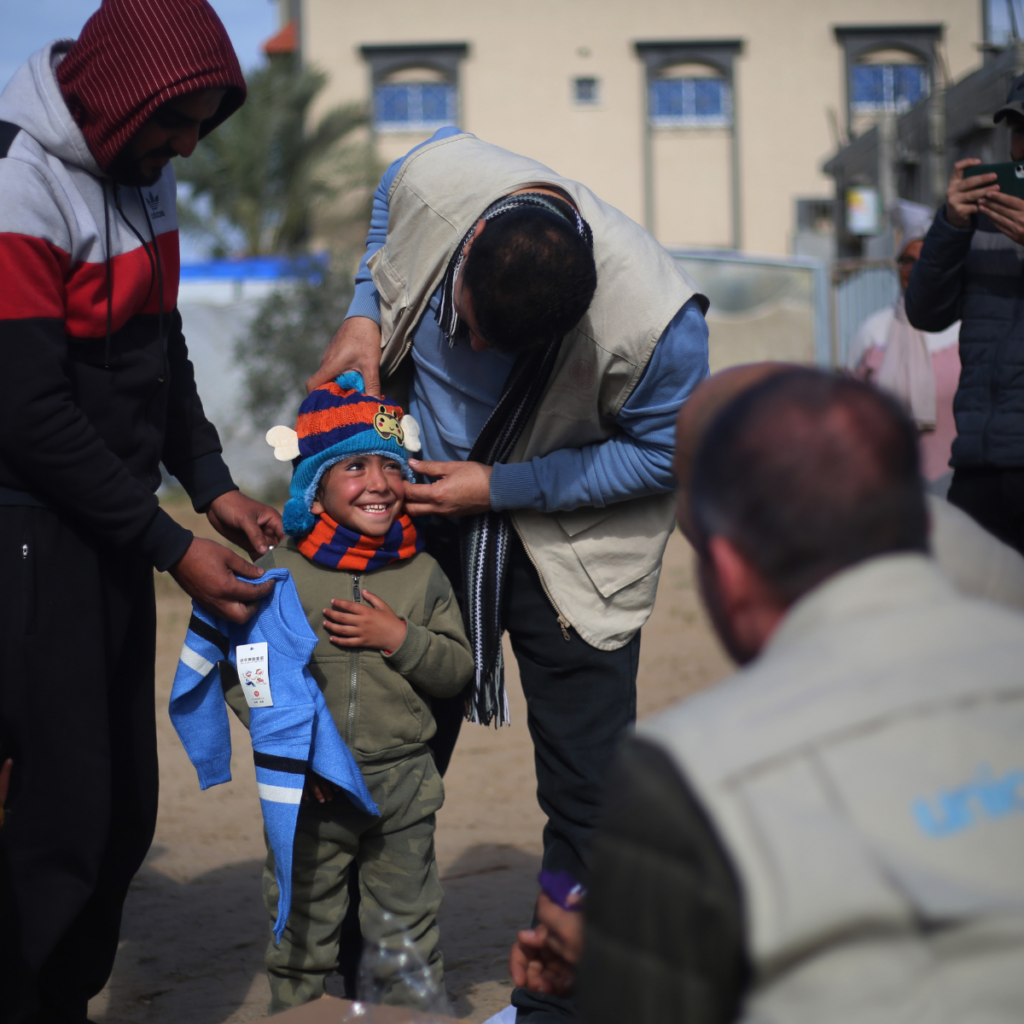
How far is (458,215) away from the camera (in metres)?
2.68

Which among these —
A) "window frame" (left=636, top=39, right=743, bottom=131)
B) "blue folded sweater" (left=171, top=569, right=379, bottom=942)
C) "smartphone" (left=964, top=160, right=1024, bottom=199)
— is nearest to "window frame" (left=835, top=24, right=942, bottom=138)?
"window frame" (left=636, top=39, right=743, bottom=131)

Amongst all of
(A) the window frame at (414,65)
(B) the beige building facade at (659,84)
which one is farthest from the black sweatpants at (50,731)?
(A) the window frame at (414,65)

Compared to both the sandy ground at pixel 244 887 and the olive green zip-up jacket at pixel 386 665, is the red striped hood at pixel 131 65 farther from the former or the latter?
the sandy ground at pixel 244 887

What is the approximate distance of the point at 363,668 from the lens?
2846 millimetres

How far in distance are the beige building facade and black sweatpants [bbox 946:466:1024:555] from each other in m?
23.4

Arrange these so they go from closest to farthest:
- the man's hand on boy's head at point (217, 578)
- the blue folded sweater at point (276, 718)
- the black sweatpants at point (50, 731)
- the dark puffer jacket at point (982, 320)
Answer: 1. the black sweatpants at point (50, 731)
2. the man's hand on boy's head at point (217, 578)
3. the blue folded sweater at point (276, 718)
4. the dark puffer jacket at point (982, 320)

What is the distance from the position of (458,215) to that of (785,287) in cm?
1386

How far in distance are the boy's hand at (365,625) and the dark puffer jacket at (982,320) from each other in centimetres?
185

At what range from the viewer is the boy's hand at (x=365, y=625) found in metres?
2.76

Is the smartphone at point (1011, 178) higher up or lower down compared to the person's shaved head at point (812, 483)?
higher up

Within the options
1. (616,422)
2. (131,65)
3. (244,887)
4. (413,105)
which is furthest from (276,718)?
(413,105)

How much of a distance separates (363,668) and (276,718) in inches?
11.6

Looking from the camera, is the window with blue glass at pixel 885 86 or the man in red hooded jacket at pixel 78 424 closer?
the man in red hooded jacket at pixel 78 424

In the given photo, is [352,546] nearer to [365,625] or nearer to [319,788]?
[365,625]
